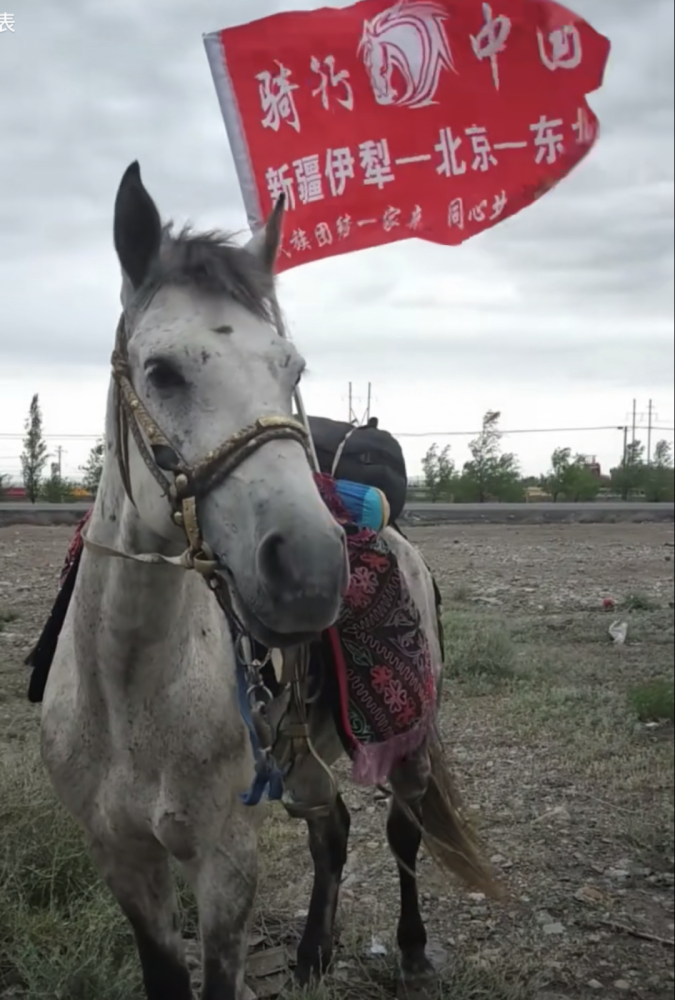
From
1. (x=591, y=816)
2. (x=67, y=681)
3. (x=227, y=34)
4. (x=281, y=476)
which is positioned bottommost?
(x=591, y=816)

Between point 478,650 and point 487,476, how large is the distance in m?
0.94

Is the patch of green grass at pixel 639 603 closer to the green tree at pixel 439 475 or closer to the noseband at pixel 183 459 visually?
the green tree at pixel 439 475

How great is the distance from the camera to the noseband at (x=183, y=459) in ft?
3.97

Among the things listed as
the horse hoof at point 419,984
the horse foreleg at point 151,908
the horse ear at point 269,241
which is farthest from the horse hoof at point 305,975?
the horse ear at point 269,241

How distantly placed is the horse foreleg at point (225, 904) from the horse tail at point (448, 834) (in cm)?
93

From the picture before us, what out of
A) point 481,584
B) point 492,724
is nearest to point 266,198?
point 481,584

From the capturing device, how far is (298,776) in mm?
2025

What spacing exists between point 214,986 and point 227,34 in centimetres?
206

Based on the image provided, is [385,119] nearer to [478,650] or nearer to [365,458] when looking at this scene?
[365,458]

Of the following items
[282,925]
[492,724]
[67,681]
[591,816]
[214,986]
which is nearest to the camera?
[214,986]

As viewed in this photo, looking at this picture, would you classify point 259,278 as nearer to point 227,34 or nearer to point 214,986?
point 227,34

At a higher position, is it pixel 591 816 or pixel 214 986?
pixel 214 986

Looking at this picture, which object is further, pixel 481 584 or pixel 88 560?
pixel 481 584

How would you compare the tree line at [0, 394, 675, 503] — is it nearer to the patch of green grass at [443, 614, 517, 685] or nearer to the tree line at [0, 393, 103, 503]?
the tree line at [0, 393, 103, 503]
